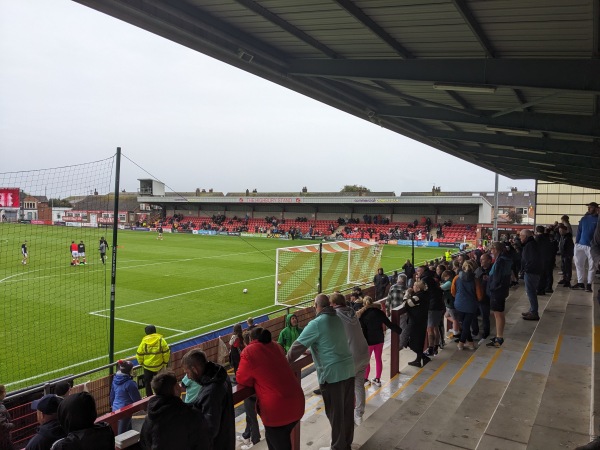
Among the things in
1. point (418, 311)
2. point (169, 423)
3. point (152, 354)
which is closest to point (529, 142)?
point (418, 311)

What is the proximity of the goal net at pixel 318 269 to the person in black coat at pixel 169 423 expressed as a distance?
52.6 feet

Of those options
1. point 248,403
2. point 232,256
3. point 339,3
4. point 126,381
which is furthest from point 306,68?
point 232,256

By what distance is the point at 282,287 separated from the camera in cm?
2097

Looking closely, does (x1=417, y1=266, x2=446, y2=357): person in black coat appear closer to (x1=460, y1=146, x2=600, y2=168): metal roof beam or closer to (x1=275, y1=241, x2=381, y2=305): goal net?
(x1=460, y1=146, x2=600, y2=168): metal roof beam

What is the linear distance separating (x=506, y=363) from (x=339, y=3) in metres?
5.29

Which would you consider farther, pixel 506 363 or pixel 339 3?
pixel 506 363

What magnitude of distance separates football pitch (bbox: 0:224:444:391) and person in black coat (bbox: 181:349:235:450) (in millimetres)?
9688

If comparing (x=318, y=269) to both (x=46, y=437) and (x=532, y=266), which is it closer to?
(x=532, y=266)

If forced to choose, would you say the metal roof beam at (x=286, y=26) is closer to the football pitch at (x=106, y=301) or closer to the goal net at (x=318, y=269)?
the football pitch at (x=106, y=301)

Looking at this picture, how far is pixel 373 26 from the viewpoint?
5.38 meters

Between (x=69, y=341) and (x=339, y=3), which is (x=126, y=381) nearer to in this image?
(x=339, y=3)

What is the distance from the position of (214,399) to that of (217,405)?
0.04 m

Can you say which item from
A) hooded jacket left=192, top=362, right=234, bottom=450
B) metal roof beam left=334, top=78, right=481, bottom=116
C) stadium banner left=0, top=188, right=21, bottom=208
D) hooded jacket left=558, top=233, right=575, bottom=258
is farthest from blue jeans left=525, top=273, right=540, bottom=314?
stadium banner left=0, top=188, right=21, bottom=208

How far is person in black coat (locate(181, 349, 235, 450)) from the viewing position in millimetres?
2863
